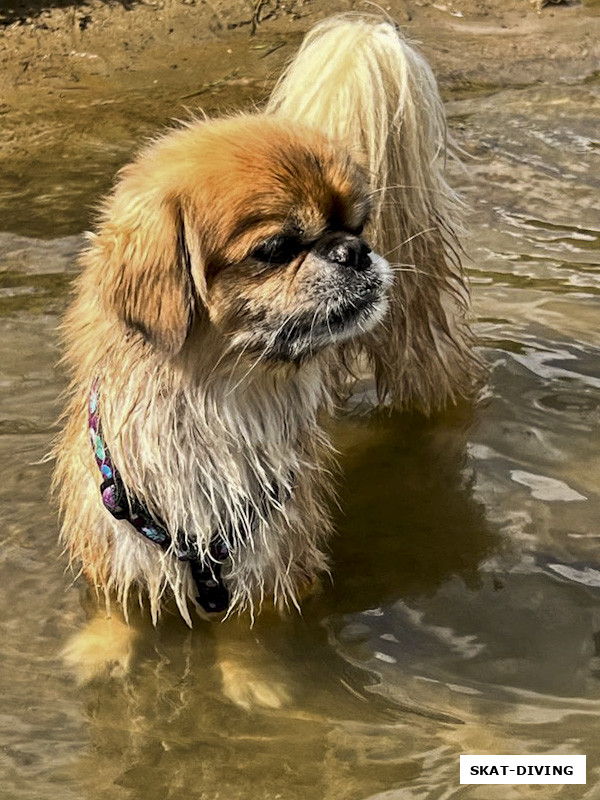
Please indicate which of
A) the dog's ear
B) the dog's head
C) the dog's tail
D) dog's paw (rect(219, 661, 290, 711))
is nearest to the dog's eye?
the dog's head

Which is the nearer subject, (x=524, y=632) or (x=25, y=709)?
(x=25, y=709)

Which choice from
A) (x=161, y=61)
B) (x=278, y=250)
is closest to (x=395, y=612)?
(x=278, y=250)

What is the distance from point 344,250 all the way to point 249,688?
3.96 feet

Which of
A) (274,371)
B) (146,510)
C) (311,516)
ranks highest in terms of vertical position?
(274,371)

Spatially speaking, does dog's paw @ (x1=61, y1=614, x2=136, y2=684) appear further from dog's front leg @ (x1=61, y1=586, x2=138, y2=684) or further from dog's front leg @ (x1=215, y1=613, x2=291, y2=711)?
dog's front leg @ (x1=215, y1=613, x2=291, y2=711)

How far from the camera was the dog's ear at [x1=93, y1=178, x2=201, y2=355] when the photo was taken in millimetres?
2428

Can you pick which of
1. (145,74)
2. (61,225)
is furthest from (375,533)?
(145,74)

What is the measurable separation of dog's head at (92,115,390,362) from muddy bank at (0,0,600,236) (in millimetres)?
2771

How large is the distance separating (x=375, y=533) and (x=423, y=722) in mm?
824

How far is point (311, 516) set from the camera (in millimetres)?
3104

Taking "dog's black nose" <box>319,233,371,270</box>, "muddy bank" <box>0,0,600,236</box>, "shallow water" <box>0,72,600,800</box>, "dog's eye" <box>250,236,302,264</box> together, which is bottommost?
"shallow water" <box>0,72,600,800</box>

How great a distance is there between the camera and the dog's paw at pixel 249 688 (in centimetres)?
296

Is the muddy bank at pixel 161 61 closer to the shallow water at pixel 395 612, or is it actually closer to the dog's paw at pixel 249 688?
the shallow water at pixel 395 612

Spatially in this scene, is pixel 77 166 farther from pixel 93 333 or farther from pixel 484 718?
pixel 484 718
